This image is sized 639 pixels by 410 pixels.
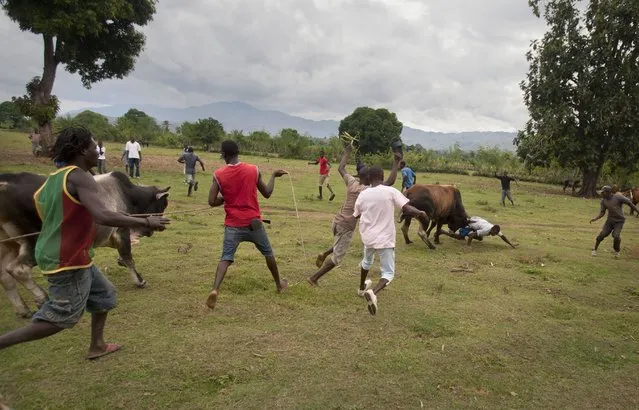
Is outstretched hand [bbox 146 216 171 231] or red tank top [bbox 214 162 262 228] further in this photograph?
red tank top [bbox 214 162 262 228]

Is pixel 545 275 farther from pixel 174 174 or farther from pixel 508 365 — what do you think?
pixel 174 174

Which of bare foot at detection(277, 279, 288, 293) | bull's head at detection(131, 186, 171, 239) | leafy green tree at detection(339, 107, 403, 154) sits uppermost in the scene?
leafy green tree at detection(339, 107, 403, 154)

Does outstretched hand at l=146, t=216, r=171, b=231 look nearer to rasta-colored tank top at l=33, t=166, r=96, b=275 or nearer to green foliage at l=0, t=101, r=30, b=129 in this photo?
rasta-colored tank top at l=33, t=166, r=96, b=275

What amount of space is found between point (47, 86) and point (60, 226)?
22.0m

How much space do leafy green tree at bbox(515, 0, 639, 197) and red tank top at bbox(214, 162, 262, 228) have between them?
2590 centimetres

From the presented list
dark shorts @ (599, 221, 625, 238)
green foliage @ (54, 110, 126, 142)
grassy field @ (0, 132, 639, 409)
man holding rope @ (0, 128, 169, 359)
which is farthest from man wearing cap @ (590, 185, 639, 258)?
green foliage @ (54, 110, 126, 142)

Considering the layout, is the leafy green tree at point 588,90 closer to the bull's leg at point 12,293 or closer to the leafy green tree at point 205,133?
the bull's leg at point 12,293

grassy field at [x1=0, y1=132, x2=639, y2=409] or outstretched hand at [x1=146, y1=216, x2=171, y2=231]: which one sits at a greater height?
outstretched hand at [x1=146, y1=216, x2=171, y2=231]

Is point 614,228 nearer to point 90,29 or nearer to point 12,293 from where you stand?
point 12,293

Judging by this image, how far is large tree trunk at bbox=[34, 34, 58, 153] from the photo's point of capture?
2135cm

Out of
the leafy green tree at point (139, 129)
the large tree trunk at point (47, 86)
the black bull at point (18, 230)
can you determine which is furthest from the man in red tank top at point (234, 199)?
the leafy green tree at point (139, 129)

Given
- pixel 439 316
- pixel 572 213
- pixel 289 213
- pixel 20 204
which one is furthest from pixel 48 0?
pixel 572 213

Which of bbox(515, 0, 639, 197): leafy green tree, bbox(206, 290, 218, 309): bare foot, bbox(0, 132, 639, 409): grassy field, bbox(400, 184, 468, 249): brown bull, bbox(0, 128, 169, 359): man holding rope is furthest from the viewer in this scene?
→ bbox(515, 0, 639, 197): leafy green tree

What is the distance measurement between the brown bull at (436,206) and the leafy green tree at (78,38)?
15801 mm
